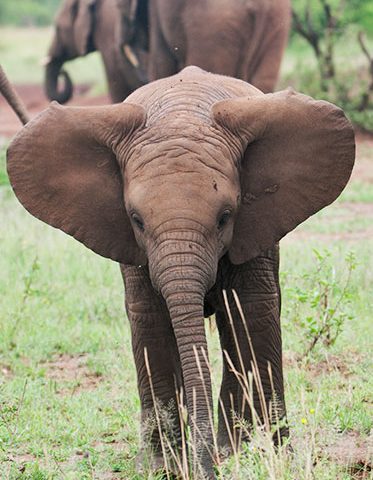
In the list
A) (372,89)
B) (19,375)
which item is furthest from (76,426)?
(372,89)

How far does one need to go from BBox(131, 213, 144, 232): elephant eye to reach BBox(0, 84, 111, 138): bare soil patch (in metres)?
15.6

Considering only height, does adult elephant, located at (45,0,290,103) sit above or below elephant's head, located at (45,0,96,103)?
below

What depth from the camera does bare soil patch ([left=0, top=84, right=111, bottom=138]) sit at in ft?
75.0

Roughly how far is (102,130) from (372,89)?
42.6ft

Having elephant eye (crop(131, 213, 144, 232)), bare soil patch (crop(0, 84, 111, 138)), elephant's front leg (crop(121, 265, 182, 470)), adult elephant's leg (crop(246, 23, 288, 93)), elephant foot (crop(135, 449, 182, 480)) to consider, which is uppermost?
bare soil patch (crop(0, 84, 111, 138))

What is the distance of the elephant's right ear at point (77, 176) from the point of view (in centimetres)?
517

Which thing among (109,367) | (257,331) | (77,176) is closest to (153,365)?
(257,331)

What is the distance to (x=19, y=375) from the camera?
7.32 m

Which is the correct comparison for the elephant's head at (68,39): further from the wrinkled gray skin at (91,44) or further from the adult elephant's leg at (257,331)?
the adult elephant's leg at (257,331)

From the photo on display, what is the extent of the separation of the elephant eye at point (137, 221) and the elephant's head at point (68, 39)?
914 centimetres

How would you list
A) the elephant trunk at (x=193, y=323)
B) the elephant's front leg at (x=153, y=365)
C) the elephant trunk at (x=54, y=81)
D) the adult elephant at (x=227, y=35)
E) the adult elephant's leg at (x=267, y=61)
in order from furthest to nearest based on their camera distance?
the elephant trunk at (x=54, y=81)
the adult elephant's leg at (x=267, y=61)
the adult elephant at (x=227, y=35)
the elephant's front leg at (x=153, y=365)
the elephant trunk at (x=193, y=323)

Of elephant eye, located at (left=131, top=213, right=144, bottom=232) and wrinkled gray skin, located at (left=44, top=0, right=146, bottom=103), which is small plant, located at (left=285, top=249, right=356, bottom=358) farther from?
wrinkled gray skin, located at (left=44, top=0, right=146, bottom=103)

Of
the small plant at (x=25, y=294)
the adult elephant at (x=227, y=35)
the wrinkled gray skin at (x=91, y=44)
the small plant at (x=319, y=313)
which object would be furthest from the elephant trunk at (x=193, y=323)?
the wrinkled gray skin at (x=91, y=44)

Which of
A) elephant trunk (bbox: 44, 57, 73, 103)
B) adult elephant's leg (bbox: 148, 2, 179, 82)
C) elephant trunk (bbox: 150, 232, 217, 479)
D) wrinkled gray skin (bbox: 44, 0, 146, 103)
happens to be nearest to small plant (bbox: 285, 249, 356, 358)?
elephant trunk (bbox: 150, 232, 217, 479)
